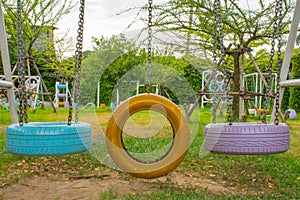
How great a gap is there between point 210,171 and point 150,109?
55.7 inches

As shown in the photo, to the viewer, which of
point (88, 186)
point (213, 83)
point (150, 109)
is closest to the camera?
point (150, 109)

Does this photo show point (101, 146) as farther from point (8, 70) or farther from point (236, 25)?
point (236, 25)

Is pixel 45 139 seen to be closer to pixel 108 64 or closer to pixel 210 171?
pixel 210 171

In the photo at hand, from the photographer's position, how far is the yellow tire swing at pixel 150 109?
6.79 ft

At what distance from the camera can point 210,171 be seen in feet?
10.6

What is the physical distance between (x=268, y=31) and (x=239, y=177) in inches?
158

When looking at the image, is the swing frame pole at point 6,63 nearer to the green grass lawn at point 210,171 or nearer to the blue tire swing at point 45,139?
the green grass lawn at point 210,171

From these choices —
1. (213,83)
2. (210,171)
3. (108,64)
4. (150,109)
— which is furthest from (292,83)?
(108,64)

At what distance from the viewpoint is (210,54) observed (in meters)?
8.09

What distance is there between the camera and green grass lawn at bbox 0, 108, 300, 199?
2500 millimetres

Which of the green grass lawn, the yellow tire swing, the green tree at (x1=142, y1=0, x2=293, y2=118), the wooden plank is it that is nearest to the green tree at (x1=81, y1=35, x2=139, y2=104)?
the green tree at (x1=142, y1=0, x2=293, y2=118)

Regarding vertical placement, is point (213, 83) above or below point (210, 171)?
above

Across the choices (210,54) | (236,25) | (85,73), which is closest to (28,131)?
(236,25)

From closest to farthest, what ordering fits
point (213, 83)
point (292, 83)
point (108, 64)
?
point (292, 83) → point (213, 83) → point (108, 64)
